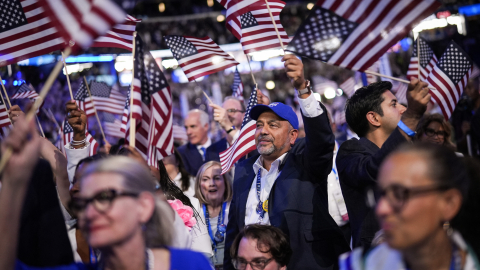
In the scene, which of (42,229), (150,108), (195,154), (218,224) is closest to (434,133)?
(218,224)

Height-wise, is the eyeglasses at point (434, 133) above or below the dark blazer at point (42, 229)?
below

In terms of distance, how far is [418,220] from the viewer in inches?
82.4

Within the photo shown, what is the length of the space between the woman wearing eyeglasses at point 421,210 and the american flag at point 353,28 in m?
1.43

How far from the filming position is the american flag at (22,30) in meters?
4.13

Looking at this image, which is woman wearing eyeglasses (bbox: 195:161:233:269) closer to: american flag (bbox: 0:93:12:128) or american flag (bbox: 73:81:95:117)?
american flag (bbox: 0:93:12:128)

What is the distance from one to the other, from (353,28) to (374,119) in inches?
38.0

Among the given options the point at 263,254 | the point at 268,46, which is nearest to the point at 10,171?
the point at 263,254

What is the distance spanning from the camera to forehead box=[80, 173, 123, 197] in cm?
231

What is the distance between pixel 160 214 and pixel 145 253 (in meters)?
0.22

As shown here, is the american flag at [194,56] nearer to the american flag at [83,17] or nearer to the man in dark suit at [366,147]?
the man in dark suit at [366,147]

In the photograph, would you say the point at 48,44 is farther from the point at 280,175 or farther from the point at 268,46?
the point at 268,46

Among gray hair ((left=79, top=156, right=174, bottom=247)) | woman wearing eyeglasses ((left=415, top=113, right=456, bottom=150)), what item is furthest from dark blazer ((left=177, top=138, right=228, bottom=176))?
gray hair ((left=79, top=156, right=174, bottom=247))

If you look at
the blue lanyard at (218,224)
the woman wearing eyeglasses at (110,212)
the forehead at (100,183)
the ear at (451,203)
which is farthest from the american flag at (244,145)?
the ear at (451,203)

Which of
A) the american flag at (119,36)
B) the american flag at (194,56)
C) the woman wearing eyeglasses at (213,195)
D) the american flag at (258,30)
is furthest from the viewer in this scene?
the american flag at (194,56)
